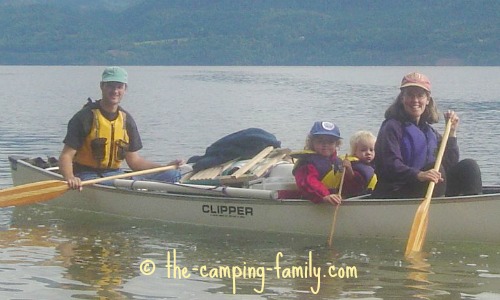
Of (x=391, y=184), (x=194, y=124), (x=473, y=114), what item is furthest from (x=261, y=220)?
(x=473, y=114)

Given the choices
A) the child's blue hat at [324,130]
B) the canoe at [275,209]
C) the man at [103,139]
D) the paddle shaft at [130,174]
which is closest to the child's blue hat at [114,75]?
the man at [103,139]

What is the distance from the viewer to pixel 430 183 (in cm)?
1026

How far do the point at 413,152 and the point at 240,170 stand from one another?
98.0 inches

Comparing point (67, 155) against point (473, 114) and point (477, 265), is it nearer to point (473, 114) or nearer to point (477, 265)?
point (477, 265)

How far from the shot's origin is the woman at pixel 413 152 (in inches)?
412

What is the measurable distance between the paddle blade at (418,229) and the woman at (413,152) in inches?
11.0

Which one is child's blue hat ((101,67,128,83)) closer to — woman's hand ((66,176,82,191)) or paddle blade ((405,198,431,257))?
woman's hand ((66,176,82,191))

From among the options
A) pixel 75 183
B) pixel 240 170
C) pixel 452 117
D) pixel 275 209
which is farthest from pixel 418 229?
pixel 75 183

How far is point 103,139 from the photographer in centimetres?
1260

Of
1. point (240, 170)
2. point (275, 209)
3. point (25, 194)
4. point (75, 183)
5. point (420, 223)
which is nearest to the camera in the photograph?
point (420, 223)

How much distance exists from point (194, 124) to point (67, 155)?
25.5 meters

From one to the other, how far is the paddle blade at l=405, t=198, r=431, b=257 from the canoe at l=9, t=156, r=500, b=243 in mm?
206

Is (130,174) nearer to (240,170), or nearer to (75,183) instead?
(75,183)

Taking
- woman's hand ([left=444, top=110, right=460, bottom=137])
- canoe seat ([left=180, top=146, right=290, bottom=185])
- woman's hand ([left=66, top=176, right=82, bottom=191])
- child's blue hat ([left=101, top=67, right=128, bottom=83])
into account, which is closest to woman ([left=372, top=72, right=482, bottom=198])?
woman's hand ([left=444, top=110, right=460, bottom=137])
